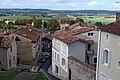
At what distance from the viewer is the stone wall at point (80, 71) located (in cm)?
3070

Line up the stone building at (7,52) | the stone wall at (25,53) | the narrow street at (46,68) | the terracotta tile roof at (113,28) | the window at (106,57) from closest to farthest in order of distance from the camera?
the terracotta tile roof at (113,28), the window at (106,57), the narrow street at (46,68), the stone building at (7,52), the stone wall at (25,53)

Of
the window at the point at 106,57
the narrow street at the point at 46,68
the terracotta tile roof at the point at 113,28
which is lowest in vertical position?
the narrow street at the point at 46,68

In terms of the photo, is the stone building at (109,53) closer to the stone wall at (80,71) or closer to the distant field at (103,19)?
the stone wall at (80,71)

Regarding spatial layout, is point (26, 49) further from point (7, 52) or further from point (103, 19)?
point (103, 19)

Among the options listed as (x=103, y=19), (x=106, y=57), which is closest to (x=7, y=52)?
(x=106, y=57)

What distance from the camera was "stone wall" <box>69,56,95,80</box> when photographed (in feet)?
101

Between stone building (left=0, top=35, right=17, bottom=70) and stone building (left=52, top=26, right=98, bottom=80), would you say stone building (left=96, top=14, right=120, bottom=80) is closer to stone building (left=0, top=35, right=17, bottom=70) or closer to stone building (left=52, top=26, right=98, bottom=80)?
stone building (left=52, top=26, right=98, bottom=80)

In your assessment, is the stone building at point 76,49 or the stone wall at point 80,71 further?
the stone building at point 76,49

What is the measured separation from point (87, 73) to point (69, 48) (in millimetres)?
14504

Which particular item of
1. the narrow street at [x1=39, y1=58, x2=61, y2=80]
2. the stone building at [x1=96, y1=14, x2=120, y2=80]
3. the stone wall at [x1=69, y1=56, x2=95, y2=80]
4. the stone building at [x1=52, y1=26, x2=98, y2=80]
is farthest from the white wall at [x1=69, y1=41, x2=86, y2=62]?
the stone building at [x1=96, y1=14, x2=120, y2=80]

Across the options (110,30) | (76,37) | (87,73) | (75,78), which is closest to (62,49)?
(76,37)

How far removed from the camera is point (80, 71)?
33781 millimetres

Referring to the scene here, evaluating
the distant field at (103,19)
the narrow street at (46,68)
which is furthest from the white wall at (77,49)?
the distant field at (103,19)

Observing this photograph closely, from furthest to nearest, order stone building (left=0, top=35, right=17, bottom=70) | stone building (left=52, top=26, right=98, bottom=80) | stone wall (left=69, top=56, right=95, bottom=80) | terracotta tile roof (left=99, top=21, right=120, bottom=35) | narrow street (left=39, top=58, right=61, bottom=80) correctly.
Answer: stone building (left=0, top=35, right=17, bottom=70) → stone building (left=52, top=26, right=98, bottom=80) → narrow street (left=39, top=58, right=61, bottom=80) → stone wall (left=69, top=56, right=95, bottom=80) → terracotta tile roof (left=99, top=21, right=120, bottom=35)
